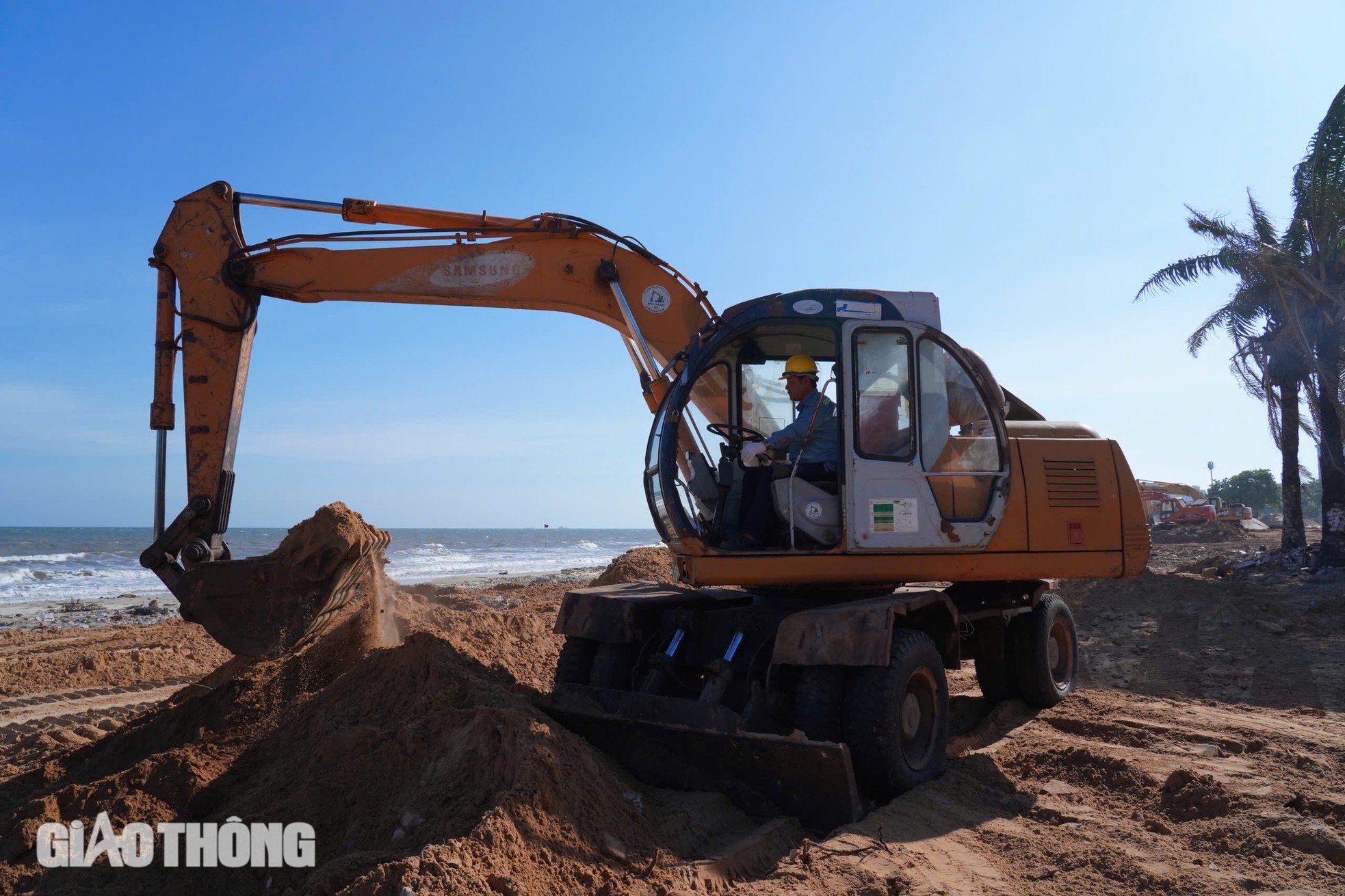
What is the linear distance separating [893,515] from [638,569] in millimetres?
8559

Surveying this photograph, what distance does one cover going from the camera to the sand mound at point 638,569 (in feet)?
44.3

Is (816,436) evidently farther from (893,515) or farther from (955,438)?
(955,438)

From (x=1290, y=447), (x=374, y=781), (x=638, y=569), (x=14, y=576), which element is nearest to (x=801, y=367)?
(x=374, y=781)

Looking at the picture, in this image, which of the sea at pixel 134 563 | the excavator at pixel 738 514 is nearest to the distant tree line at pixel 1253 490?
the sea at pixel 134 563

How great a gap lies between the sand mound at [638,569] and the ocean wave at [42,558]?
78.2 ft

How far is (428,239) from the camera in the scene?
7.00m

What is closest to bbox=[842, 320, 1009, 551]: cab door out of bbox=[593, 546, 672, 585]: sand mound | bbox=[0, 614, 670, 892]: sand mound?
bbox=[0, 614, 670, 892]: sand mound

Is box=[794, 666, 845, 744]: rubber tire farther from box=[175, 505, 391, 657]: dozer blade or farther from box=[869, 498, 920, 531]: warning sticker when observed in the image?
box=[175, 505, 391, 657]: dozer blade

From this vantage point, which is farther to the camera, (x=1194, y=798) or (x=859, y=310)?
(x=859, y=310)

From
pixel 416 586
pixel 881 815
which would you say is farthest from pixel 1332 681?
pixel 416 586

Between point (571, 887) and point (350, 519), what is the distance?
364 centimetres

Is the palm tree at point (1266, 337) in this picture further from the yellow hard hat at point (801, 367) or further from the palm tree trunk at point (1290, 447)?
the yellow hard hat at point (801, 367)

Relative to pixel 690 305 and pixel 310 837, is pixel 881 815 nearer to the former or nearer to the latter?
pixel 310 837

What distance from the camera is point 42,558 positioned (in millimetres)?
32000
